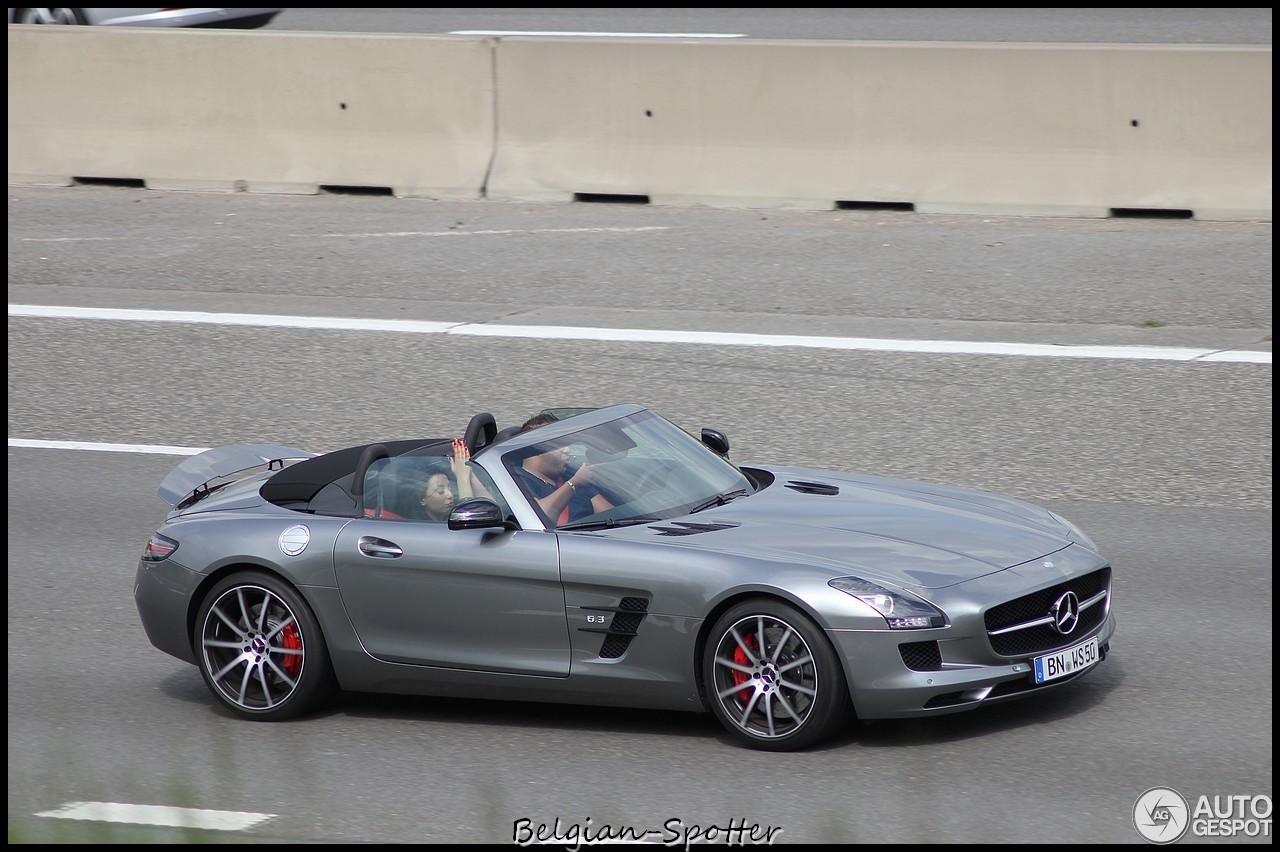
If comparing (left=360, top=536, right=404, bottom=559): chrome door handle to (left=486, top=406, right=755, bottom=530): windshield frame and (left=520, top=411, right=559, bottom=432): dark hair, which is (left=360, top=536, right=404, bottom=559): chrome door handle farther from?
(left=520, top=411, right=559, bottom=432): dark hair

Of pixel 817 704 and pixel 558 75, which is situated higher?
pixel 558 75

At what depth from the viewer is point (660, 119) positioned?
54.0 ft

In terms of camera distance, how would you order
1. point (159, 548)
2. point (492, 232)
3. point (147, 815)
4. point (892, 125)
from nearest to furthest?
point (147, 815), point (159, 548), point (892, 125), point (492, 232)

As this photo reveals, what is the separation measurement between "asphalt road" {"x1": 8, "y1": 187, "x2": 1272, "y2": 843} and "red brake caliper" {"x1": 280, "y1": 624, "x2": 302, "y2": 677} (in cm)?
26

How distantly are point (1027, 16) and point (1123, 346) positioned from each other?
11258mm

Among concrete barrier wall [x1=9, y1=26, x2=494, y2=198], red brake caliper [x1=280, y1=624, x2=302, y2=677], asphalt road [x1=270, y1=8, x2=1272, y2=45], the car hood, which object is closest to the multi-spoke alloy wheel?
red brake caliper [x1=280, y1=624, x2=302, y2=677]

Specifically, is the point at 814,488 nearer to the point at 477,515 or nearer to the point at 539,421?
the point at 539,421

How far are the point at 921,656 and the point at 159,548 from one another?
3.53 m

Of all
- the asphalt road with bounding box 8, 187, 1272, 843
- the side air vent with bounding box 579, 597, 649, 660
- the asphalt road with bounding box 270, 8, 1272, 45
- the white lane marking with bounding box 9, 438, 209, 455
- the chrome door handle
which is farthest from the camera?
the asphalt road with bounding box 270, 8, 1272, 45

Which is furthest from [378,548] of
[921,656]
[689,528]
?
[921,656]

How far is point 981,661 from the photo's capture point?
20.7ft

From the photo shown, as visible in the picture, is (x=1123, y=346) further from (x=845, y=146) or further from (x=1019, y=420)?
(x=845, y=146)

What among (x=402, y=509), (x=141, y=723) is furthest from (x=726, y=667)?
(x=141, y=723)

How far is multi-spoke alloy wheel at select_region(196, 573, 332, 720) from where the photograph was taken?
7164 millimetres
